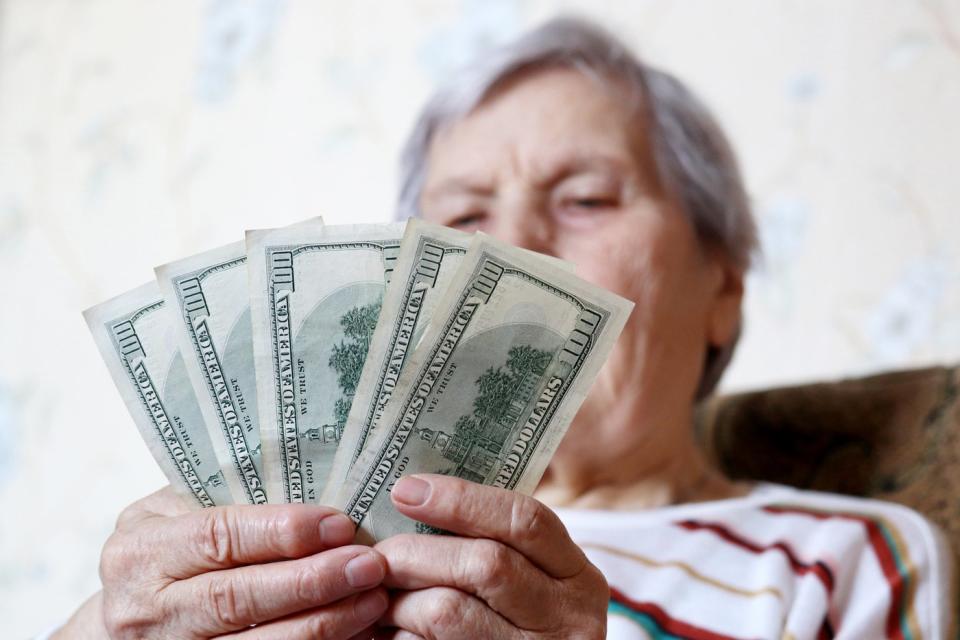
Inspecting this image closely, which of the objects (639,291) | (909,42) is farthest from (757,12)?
(639,291)

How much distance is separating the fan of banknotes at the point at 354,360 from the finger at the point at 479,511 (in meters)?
0.03

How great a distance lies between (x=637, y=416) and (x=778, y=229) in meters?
0.80

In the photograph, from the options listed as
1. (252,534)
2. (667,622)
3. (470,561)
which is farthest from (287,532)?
(667,622)

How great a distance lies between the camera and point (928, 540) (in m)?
1.07

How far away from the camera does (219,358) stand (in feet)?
2.10

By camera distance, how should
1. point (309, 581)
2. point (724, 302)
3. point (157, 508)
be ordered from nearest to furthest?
1. point (309, 581)
2. point (157, 508)
3. point (724, 302)

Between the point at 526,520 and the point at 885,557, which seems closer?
the point at 526,520

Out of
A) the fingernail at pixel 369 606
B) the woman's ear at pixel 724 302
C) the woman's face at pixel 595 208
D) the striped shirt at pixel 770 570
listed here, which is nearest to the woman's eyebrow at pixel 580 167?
the woman's face at pixel 595 208

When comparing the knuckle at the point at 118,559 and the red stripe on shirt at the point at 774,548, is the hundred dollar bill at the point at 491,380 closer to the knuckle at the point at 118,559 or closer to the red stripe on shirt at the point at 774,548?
the knuckle at the point at 118,559

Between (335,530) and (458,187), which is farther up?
(458,187)

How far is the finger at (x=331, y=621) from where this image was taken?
1.94 ft

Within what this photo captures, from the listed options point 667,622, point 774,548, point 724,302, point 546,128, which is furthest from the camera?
→ point 724,302

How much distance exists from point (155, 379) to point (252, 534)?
0.53ft

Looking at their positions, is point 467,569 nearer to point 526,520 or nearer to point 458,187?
point 526,520
